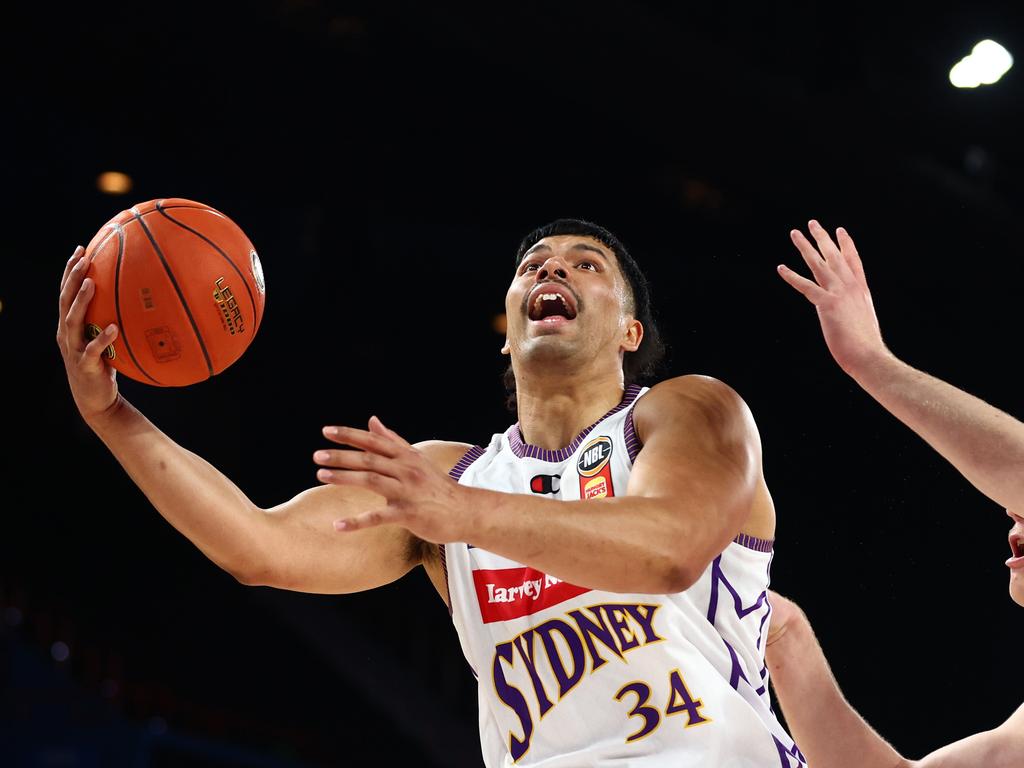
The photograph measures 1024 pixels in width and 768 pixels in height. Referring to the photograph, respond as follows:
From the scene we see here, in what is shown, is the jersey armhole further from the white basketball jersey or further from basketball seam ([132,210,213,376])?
basketball seam ([132,210,213,376])

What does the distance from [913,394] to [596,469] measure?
720mm

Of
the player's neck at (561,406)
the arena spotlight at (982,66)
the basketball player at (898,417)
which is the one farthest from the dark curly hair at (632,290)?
the arena spotlight at (982,66)

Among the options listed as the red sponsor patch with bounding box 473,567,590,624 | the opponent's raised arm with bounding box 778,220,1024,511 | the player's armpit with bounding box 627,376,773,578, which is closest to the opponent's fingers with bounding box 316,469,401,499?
the player's armpit with bounding box 627,376,773,578

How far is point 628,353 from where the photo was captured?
140 inches

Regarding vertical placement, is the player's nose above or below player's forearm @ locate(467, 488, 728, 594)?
above

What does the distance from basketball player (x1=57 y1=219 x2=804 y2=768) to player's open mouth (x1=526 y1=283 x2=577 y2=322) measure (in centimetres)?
32

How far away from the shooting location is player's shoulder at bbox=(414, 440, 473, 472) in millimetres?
3082

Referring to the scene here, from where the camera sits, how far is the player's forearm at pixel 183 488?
8.39ft

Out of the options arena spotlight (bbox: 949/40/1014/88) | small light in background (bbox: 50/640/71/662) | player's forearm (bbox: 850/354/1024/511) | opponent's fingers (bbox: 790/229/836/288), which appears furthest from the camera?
small light in background (bbox: 50/640/71/662)

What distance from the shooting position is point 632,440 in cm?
273

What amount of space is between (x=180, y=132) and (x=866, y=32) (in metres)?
4.97

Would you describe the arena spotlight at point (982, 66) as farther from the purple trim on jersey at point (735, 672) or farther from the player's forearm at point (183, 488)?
the player's forearm at point (183, 488)

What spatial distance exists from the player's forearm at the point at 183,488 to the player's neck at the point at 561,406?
0.82 meters

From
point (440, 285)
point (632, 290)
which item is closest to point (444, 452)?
point (632, 290)
